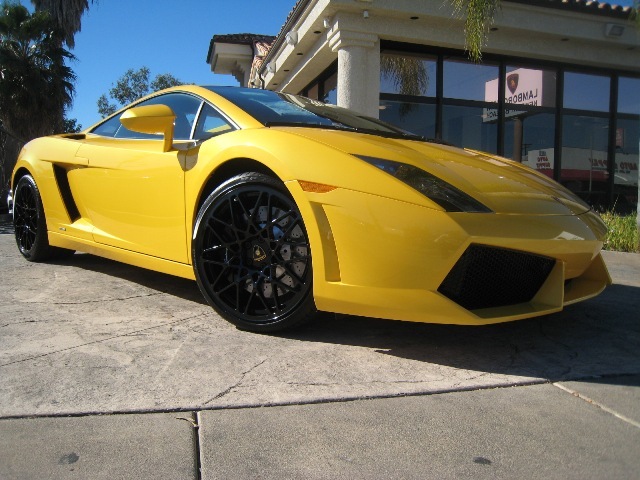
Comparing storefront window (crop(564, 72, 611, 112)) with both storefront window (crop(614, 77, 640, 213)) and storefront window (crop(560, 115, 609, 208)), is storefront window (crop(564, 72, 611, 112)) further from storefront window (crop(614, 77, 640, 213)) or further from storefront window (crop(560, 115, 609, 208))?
storefront window (crop(614, 77, 640, 213))

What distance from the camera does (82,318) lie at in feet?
9.60

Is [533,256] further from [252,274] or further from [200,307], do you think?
[200,307]

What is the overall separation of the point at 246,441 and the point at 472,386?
901 millimetres

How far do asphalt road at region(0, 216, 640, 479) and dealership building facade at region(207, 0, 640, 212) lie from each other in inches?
243

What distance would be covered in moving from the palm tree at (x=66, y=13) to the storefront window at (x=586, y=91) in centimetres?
1618

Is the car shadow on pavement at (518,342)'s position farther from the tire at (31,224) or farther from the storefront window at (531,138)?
the storefront window at (531,138)

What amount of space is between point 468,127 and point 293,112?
735 cm

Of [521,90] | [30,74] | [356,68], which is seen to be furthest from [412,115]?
[30,74]

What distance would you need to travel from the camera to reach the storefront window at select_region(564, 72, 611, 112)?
10.5 metres

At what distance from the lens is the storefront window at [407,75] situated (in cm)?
913

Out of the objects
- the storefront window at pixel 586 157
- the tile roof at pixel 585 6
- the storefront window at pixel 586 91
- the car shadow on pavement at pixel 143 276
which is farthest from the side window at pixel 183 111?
the storefront window at pixel 586 91

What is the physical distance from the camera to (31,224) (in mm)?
4363

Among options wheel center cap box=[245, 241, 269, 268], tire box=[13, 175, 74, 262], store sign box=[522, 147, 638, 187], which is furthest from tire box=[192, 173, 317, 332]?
store sign box=[522, 147, 638, 187]

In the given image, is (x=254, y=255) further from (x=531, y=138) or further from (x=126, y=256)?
(x=531, y=138)
